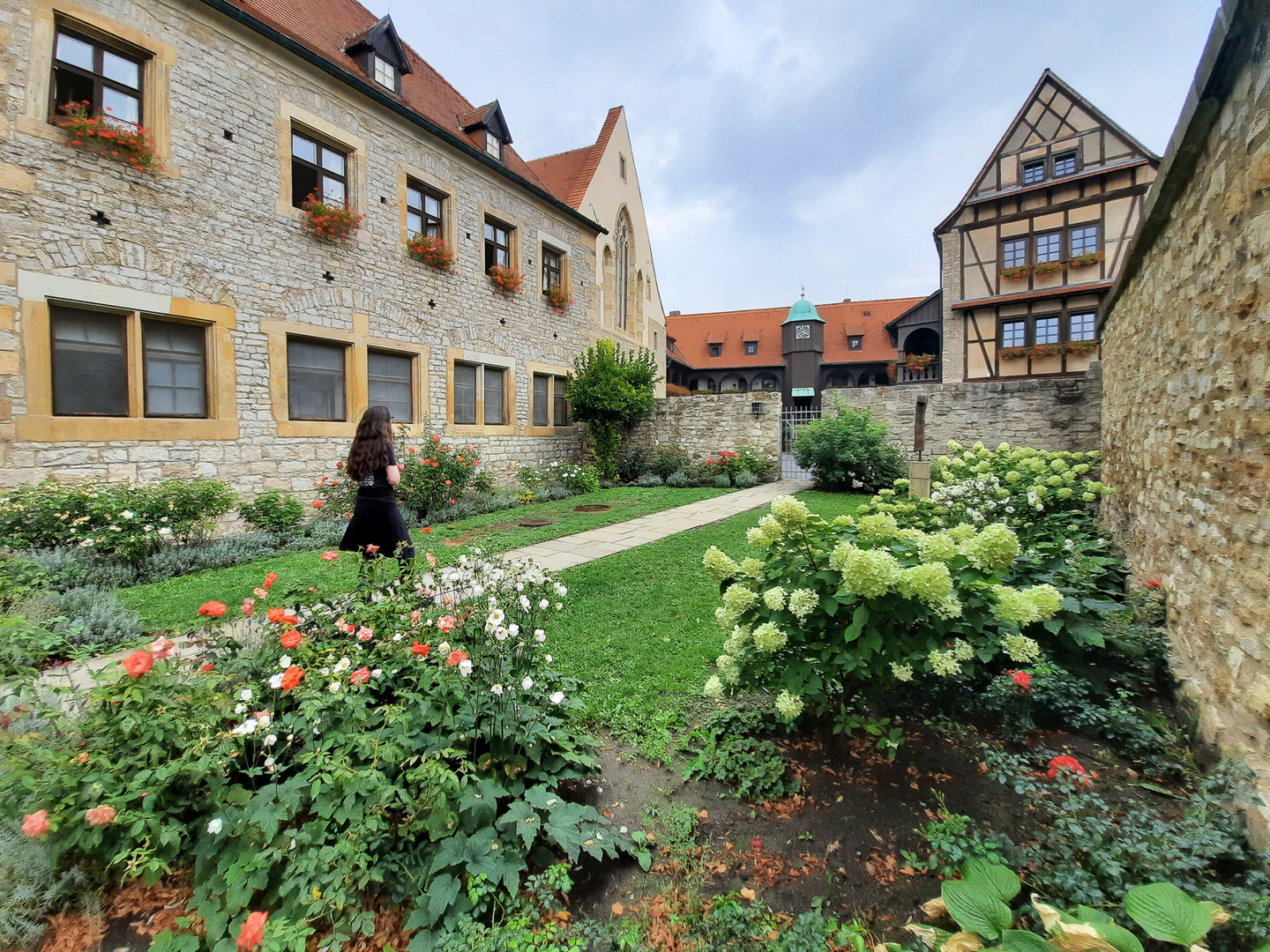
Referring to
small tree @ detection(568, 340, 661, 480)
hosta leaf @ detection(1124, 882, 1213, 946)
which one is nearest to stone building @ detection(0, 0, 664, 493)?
small tree @ detection(568, 340, 661, 480)

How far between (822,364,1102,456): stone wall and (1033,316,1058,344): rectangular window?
758 cm

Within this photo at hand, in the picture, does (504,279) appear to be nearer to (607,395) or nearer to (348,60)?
(607,395)

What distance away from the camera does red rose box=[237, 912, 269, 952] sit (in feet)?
4.74

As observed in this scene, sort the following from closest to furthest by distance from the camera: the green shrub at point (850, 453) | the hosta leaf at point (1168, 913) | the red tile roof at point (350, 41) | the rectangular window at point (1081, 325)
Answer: the hosta leaf at point (1168, 913)
the red tile roof at point (350, 41)
the green shrub at point (850, 453)
the rectangular window at point (1081, 325)

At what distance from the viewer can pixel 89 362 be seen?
6586 mm

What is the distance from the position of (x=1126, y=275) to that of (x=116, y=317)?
11.3m

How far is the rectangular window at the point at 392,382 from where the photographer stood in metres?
9.69

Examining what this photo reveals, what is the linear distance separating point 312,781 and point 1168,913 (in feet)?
7.97

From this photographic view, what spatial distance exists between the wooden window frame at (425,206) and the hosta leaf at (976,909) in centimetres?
1157

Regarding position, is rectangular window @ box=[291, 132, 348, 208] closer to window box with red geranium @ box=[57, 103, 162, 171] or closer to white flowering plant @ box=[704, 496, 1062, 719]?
window box with red geranium @ box=[57, 103, 162, 171]

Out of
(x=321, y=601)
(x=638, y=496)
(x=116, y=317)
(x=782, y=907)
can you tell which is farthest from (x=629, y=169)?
(x=782, y=907)

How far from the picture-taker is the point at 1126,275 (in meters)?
5.11

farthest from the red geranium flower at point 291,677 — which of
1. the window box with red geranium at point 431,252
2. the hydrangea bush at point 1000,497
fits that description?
the window box with red geranium at point 431,252

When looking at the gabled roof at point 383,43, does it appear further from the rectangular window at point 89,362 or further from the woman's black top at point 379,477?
the woman's black top at point 379,477
